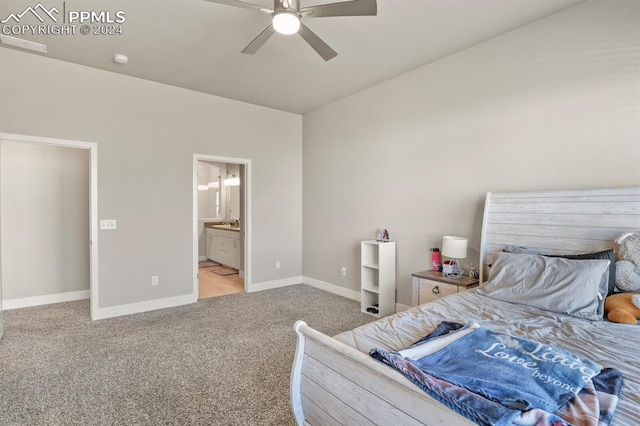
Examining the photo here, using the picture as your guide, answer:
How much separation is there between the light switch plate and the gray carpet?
3.72 ft

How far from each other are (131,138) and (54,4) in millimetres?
1674

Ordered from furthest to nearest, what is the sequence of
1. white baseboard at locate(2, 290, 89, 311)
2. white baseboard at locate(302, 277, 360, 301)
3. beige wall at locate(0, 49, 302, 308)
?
white baseboard at locate(302, 277, 360, 301)
white baseboard at locate(2, 290, 89, 311)
beige wall at locate(0, 49, 302, 308)

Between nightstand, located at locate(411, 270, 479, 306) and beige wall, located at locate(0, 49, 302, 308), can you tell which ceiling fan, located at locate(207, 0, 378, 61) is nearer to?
nightstand, located at locate(411, 270, 479, 306)

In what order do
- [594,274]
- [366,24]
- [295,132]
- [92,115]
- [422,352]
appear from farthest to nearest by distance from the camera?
[295,132]
[92,115]
[366,24]
[594,274]
[422,352]

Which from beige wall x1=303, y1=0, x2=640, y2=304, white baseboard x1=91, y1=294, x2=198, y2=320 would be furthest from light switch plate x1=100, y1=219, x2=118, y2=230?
beige wall x1=303, y1=0, x2=640, y2=304

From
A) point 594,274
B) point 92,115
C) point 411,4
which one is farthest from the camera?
point 92,115

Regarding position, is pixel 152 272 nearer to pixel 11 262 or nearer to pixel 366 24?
pixel 11 262

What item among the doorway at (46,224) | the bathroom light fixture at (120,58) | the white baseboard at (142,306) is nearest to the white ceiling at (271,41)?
the bathroom light fixture at (120,58)

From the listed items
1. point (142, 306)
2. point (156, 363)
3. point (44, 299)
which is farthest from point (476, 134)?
point (44, 299)

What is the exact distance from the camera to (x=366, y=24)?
2.85 metres

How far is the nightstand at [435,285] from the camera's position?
3006 millimetres

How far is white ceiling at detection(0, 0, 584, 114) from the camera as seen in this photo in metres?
2.62

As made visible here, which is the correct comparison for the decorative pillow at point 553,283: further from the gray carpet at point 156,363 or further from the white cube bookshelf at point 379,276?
the gray carpet at point 156,363

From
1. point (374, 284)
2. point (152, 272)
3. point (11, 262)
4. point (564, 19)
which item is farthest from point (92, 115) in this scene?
point (564, 19)
